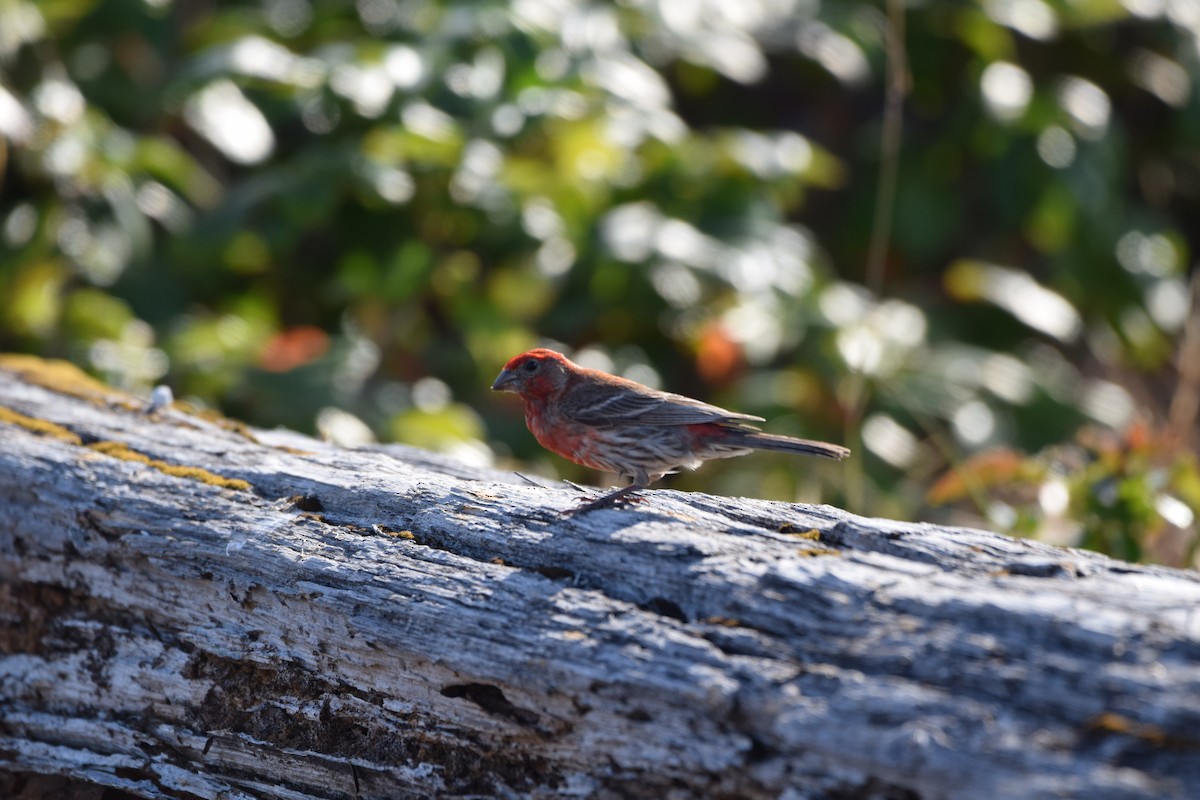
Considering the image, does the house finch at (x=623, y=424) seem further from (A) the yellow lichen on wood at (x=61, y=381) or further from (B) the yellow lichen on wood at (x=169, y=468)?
(A) the yellow lichen on wood at (x=61, y=381)

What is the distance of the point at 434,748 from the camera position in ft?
8.82

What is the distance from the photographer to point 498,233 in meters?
6.46

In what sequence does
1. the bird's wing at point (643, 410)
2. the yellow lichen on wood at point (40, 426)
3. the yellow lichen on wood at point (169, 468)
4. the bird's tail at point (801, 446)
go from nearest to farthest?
the yellow lichen on wood at point (169, 468) < the bird's tail at point (801, 446) < the yellow lichen on wood at point (40, 426) < the bird's wing at point (643, 410)

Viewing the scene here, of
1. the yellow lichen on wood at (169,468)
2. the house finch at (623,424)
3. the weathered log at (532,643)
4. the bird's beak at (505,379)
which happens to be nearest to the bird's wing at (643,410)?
the house finch at (623,424)

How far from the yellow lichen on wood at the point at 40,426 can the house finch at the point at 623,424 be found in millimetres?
1321

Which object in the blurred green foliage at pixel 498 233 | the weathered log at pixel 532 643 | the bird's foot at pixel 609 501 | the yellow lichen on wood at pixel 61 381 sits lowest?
the weathered log at pixel 532 643

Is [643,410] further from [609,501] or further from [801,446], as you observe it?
[609,501]

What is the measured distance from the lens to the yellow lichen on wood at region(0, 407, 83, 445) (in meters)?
3.63

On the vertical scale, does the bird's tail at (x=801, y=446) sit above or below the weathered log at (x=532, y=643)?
above

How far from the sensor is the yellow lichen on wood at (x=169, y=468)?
335 cm

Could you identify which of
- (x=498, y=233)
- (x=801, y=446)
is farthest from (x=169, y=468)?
(x=498, y=233)

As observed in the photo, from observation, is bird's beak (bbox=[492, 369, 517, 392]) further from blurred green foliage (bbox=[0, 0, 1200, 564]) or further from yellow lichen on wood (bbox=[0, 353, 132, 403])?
blurred green foliage (bbox=[0, 0, 1200, 564])

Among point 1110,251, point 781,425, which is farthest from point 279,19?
point 1110,251

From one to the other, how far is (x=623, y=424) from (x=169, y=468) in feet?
4.47
